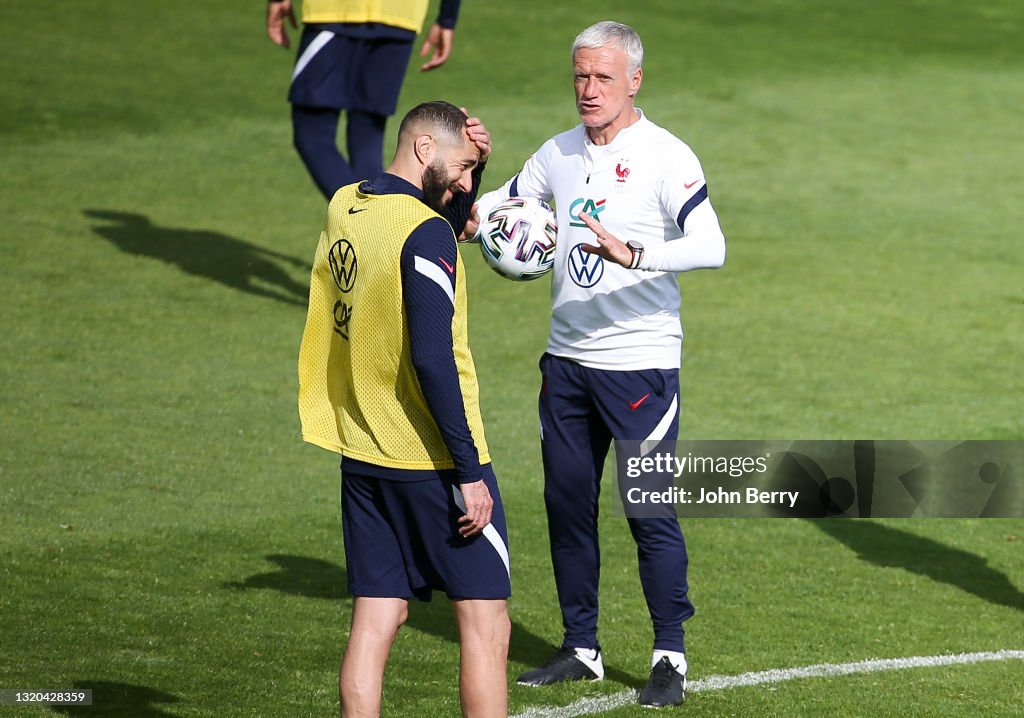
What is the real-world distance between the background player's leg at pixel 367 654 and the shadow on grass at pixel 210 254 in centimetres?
672

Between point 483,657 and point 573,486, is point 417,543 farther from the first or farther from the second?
point 573,486

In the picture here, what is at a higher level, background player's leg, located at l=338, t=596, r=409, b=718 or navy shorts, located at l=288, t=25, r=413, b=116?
navy shorts, located at l=288, t=25, r=413, b=116

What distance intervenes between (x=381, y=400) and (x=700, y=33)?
668 inches

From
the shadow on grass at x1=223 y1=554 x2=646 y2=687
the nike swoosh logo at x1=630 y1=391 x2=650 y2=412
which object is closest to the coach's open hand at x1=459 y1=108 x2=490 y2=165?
the nike swoosh logo at x1=630 y1=391 x2=650 y2=412

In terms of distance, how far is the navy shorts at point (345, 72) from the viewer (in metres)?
10.2

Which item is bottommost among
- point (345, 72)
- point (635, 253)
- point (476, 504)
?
point (476, 504)

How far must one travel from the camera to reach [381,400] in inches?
173

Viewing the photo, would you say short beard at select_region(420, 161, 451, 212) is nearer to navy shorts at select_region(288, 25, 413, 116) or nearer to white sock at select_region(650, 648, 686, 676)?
white sock at select_region(650, 648, 686, 676)

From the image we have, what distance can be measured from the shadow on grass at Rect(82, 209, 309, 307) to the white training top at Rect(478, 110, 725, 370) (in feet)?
18.4

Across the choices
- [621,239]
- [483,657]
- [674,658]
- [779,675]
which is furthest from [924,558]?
[483,657]

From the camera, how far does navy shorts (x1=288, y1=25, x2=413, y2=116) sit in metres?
10.2

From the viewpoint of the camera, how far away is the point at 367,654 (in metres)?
4.39

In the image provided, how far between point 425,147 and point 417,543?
3.67 feet

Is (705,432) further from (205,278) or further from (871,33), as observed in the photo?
(871,33)
